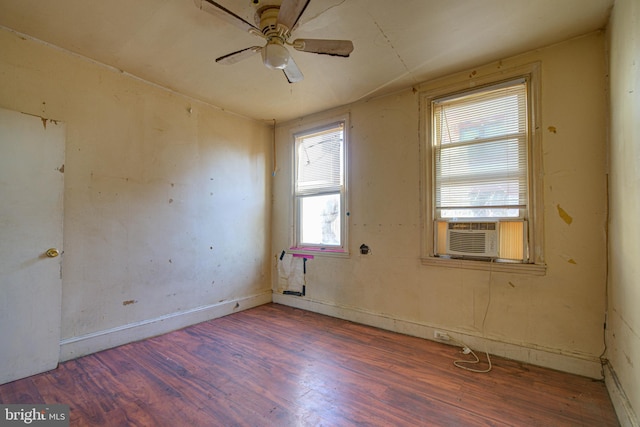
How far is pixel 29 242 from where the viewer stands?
2309mm

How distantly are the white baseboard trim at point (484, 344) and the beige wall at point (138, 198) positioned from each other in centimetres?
136

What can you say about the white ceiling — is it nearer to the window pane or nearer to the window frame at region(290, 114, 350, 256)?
the window frame at region(290, 114, 350, 256)

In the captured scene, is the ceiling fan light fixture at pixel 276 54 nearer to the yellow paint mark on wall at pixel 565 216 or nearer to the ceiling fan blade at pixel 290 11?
the ceiling fan blade at pixel 290 11

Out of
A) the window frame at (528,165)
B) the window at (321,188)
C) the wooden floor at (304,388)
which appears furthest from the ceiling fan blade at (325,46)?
the wooden floor at (304,388)

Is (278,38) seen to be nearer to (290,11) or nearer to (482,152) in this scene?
(290,11)

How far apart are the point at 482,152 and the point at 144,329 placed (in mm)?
3823

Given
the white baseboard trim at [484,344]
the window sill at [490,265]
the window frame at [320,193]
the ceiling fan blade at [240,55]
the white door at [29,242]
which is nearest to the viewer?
the ceiling fan blade at [240,55]

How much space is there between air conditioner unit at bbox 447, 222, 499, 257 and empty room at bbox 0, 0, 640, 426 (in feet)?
0.06

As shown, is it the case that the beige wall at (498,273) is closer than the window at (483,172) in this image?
Yes

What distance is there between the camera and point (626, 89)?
70.6 inches

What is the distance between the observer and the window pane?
3.90 metres

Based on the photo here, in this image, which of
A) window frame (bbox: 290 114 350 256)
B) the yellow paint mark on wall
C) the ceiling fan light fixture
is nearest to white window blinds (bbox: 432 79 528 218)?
the yellow paint mark on wall

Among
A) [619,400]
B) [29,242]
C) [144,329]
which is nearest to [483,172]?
[619,400]

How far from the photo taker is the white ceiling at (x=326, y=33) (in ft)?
6.68
